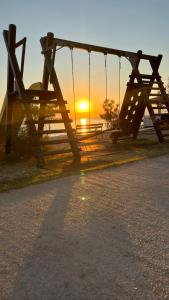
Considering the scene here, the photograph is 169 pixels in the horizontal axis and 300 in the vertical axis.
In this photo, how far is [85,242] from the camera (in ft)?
10.0

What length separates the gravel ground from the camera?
2.34m

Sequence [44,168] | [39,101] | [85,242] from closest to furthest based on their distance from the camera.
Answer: [85,242] → [44,168] → [39,101]

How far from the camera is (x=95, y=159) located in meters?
7.84

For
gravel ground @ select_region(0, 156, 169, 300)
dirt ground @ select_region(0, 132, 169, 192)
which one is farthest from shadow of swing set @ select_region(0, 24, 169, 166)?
gravel ground @ select_region(0, 156, 169, 300)

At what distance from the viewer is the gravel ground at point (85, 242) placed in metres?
2.34

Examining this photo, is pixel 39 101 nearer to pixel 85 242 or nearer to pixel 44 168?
pixel 44 168

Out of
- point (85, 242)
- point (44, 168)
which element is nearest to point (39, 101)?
point (44, 168)

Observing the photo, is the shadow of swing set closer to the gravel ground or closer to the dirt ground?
the dirt ground

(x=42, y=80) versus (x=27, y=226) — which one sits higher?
(x=42, y=80)

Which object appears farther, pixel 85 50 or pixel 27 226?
pixel 85 50

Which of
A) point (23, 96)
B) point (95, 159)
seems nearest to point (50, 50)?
point (23, 96)

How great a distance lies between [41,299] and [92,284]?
387mm

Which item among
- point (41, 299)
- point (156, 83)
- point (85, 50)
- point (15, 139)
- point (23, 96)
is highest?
point (85, 50)

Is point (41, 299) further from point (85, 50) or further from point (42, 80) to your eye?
point (85, 50)
